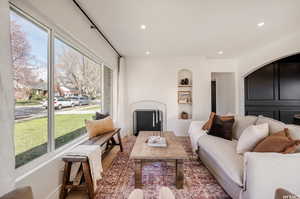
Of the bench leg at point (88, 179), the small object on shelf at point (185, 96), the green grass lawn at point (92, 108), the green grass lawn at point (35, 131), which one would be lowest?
the bench leg at point (88, 179)

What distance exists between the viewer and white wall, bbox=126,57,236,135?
4.99m

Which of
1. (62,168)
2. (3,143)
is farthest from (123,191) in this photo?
(3,143)

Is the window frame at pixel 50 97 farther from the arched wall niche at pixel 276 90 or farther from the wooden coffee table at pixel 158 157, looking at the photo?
the arched wall niche at pixel 276 90

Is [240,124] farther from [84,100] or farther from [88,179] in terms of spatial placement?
[84,100]

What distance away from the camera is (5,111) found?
3.59 ft

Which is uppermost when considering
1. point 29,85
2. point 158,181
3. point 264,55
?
point 264,55

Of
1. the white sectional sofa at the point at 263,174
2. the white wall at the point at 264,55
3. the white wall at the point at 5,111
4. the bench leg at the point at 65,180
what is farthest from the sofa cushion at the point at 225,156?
the white wall at the point at 264,55

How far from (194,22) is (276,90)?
13.0 feet

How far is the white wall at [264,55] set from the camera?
325cm

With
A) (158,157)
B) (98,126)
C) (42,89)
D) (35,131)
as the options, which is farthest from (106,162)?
(42,89)

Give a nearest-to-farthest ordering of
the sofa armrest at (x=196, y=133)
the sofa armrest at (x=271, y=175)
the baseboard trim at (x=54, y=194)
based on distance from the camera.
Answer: the sofa armrest at (x=271, y=175) → the baseboard trim at (x=54, y=194) → the sofa armrest at (x=196, y=133)

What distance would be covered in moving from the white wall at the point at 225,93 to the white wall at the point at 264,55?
274 mm

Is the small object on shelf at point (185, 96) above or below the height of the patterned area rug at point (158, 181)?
above

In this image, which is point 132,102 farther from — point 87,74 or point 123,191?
point 123,191
